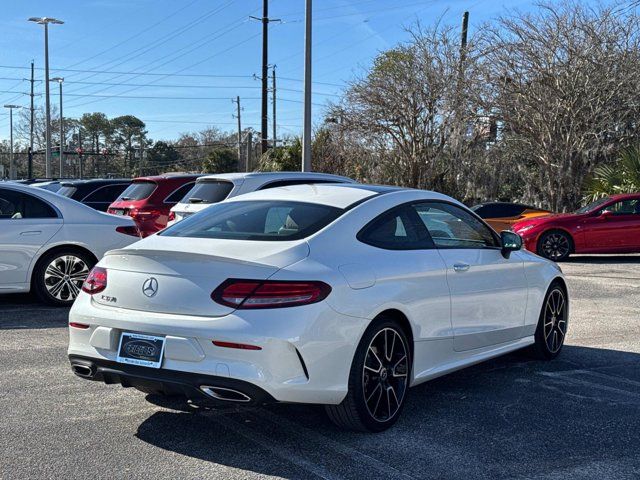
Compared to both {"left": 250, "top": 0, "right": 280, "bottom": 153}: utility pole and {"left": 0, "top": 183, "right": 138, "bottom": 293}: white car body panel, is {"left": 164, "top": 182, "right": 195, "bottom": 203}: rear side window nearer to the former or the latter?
{"left": 0, "top": 183, "right": 138, "bottom": 293}: white car body panel

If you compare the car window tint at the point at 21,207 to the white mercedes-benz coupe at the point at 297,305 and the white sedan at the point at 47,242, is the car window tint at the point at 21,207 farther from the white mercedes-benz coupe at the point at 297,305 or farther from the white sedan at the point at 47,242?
the white mercedes-benz coupe at the point at 297,305

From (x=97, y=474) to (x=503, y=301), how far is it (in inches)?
132

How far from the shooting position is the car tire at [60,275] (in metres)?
8.88

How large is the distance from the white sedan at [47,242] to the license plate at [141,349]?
4915 millimetres

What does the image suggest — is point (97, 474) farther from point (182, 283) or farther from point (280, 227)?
point (280, 227)

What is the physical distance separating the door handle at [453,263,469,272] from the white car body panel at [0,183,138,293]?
5.21 metres

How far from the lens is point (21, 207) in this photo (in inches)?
354

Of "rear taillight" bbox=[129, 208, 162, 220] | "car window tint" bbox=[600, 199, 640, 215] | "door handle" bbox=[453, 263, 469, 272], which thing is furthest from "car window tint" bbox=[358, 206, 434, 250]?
"car window tint" bbox=[600, 199, 640, 215]

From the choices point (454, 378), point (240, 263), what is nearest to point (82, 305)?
point (240, 263)

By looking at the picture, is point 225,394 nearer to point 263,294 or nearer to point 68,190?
point 263,294

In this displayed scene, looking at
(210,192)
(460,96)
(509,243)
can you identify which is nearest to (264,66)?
(460,96)

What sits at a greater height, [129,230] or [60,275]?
[129,230]

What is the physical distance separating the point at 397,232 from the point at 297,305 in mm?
1241

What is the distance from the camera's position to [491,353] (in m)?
5.82
